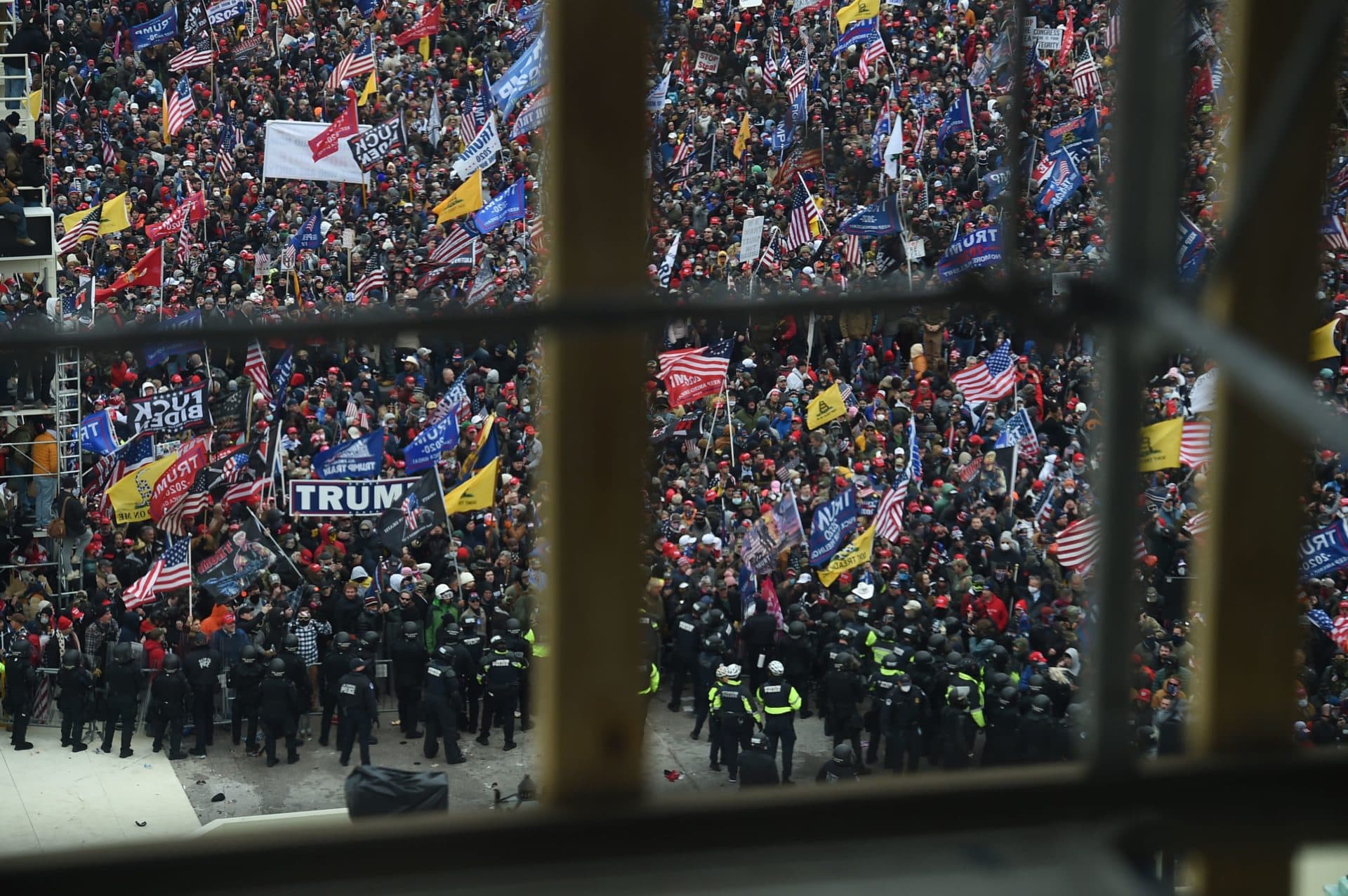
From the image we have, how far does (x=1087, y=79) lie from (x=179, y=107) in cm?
1375

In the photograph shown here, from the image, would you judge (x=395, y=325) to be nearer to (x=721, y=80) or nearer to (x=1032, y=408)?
(x=1032, y=408)

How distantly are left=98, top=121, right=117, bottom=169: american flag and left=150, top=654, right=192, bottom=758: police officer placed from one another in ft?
44.0

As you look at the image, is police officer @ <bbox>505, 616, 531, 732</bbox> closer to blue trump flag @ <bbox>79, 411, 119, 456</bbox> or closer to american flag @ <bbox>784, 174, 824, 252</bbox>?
blue trump flag @ <bbox>79, 411, 119, 456</bbox>

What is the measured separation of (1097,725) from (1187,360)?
1941cm

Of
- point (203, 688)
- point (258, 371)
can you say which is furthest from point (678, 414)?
point (203, 688)

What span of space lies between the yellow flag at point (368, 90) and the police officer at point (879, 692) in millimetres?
15359

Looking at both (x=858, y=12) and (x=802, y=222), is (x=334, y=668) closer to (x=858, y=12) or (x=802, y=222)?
(x=802, y=222)

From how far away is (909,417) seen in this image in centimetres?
1997

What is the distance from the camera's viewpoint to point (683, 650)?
15.7 meters

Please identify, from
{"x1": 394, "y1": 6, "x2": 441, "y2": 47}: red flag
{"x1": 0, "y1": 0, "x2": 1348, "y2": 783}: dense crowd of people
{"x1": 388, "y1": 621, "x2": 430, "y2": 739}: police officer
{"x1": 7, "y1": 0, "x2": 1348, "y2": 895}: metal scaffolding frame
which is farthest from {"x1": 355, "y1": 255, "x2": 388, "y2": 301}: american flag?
{"x1": 7, "y1": 0, "x2": 1348, "y2": 895}: metal scaffolding frame

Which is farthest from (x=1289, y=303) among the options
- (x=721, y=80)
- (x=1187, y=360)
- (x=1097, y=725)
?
(x=721, y=80)

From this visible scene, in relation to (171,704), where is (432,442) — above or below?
above

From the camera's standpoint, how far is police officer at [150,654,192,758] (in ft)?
47.8

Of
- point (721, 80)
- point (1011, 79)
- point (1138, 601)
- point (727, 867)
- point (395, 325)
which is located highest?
point (721, 80)
